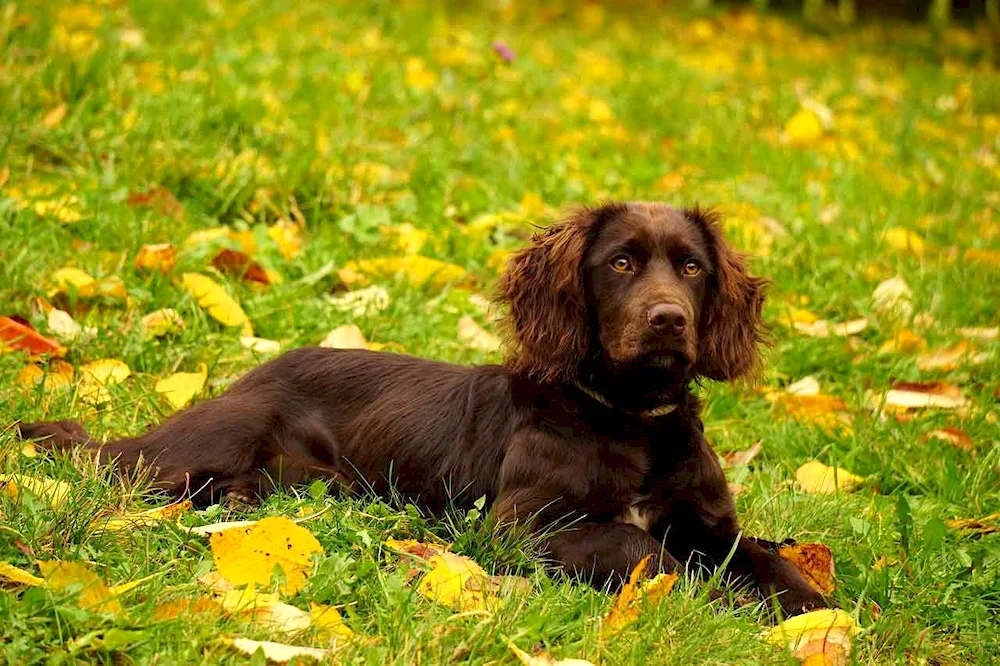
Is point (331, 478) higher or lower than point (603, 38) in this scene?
lower

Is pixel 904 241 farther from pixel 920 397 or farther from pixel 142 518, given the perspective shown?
pixel 142 518

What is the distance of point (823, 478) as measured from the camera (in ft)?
13.5

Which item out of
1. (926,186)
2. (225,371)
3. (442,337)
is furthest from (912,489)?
(926,186)

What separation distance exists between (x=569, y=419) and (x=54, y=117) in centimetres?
346

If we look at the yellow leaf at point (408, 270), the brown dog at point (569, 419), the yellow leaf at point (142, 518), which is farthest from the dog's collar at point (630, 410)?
the yellow leaf at point (408, 270)

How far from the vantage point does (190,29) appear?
765 cm

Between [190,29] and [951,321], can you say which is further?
[190,29]

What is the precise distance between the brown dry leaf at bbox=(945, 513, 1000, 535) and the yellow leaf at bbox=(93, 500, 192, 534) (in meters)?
2.21

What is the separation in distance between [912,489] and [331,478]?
6.20 feet

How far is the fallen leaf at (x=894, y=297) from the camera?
17.4 ft

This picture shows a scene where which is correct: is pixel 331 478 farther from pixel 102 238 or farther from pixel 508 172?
pixel 508 172

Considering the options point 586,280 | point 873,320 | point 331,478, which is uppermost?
point 586,280

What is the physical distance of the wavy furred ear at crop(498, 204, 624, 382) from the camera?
349cm

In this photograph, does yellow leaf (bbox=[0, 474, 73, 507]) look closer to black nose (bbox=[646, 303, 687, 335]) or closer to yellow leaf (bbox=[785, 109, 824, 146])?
black nose (bbox=[646, 303, 687, 335])
